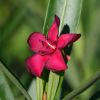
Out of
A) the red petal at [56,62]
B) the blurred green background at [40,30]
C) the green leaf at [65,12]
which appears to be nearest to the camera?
the red petal at [56,62]

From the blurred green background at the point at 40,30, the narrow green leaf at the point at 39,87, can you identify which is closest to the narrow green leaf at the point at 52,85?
the narrow green leaf at the point at 39,87

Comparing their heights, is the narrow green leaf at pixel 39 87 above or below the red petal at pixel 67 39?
below

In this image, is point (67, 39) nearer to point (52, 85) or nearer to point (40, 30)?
point (52, 85)

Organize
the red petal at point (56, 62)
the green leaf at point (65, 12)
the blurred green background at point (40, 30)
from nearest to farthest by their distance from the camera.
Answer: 1. the red petal at point (56, 62)
2. the green leaf at point (65, 12)
3. the blurred green background at point (40, 30)

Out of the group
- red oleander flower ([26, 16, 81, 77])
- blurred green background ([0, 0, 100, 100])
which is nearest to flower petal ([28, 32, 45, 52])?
red oleander flower ([26, 16, 81, 77])

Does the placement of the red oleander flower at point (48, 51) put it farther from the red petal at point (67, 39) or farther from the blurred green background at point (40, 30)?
the blurred green background at point (40, 30)

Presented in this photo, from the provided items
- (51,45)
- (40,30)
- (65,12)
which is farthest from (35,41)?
(40,30)
